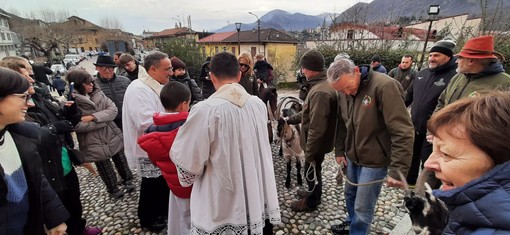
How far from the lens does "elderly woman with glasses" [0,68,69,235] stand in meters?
1.52

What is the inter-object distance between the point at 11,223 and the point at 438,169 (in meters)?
2.51

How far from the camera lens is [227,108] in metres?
1.84

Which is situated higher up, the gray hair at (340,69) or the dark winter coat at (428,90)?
the gray hair at (340,69)

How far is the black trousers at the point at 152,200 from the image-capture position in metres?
2.98

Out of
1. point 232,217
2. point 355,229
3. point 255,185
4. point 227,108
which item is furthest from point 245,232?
point 355,229

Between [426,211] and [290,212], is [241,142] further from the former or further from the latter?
[290,212]

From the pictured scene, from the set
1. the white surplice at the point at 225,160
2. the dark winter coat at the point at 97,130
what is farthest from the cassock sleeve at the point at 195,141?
the dark winter coat at the point at 97,130

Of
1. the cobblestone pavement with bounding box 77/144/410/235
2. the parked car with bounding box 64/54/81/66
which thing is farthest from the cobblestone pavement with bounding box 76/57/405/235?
the parked car with bounding box 64/54/81/66

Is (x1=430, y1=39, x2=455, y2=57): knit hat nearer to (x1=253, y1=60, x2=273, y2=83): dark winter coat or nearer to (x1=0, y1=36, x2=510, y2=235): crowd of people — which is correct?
(x1=0, y1=36, x2=510, y2=235): crowd of people

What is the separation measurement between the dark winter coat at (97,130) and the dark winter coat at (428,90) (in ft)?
15.2

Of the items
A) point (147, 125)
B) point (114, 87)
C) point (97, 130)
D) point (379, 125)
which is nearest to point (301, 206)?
point (379, 125)

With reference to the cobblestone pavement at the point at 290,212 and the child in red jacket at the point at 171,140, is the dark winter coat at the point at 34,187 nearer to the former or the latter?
the child in red jacket at the point at 171,140

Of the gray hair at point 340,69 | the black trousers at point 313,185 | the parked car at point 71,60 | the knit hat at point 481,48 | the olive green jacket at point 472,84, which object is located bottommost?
the black trousers at point 313,185

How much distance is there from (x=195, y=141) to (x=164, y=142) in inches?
21.5
